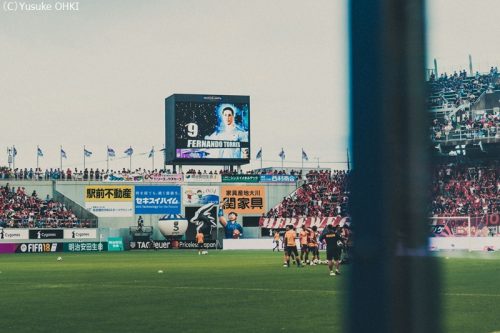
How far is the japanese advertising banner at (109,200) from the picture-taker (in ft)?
208

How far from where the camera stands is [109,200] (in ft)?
208

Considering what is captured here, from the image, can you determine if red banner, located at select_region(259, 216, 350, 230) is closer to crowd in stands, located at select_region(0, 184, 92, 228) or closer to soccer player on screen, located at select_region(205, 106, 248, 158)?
soccer player on screen, located at select_region(205, 106, 248, 158)

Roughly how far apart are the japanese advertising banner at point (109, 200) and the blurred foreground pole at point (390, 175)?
62.3m

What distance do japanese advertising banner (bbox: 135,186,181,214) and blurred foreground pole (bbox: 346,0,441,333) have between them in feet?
204

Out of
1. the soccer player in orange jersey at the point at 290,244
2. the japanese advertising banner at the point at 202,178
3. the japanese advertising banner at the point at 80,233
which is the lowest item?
the soccer player in orange jersey at the point at 290,244

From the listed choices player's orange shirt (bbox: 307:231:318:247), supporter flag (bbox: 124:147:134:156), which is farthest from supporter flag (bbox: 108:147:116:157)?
player's orange shirt (bbox: 307:231:318:247)

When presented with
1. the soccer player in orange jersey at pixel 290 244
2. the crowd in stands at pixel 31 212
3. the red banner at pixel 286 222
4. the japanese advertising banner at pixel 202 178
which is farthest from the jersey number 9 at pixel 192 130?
the soccer player in orange jersey at pixel 290 244

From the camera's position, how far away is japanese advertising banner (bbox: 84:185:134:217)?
63344 mm

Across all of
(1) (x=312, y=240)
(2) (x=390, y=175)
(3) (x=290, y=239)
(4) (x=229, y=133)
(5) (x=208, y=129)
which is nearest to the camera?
(2) (x=390, y=175)

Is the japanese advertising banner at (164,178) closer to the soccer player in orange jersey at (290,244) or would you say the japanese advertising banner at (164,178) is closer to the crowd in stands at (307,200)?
the crowd in stands at (307,200)

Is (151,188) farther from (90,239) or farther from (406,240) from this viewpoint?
(406,240)

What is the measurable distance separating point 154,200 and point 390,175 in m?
62.5

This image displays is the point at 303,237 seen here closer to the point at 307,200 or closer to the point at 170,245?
the point at 170,245

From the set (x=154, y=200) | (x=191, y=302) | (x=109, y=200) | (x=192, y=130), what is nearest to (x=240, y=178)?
(x=192, y=130)
